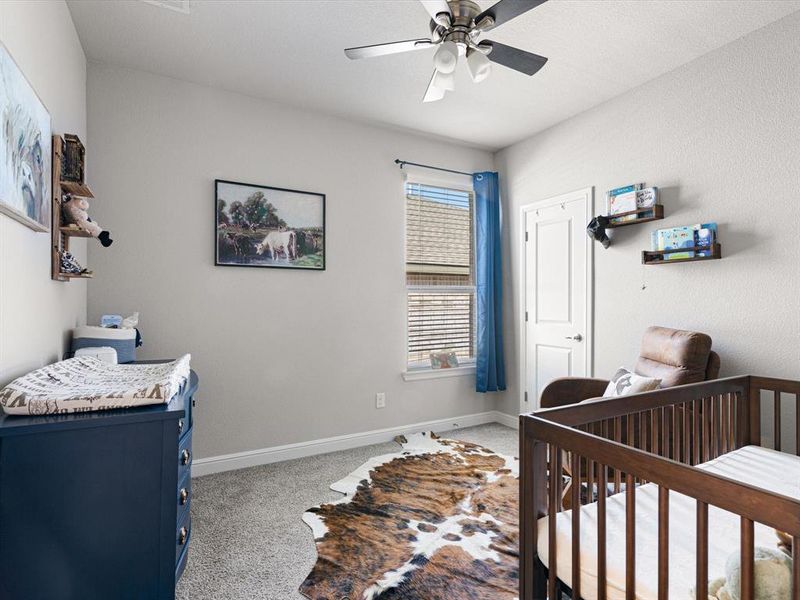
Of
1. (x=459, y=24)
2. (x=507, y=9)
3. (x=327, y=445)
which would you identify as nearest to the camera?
(x=507, y=9)

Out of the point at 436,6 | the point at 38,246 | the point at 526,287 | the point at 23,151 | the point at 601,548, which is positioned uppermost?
the point at 436,6

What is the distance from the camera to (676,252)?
8.82 ft

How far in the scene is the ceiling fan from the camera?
65.3 inches

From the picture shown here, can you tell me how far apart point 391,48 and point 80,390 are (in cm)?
179

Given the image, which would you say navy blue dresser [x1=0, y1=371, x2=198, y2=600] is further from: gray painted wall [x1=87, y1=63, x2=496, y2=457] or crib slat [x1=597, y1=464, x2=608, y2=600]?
gray painted wall [x1=87, y1=63, x2=496, y2=457]

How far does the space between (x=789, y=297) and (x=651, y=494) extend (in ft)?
5.11

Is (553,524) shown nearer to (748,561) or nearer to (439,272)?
(748,561)

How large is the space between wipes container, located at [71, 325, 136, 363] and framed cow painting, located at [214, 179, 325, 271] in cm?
84

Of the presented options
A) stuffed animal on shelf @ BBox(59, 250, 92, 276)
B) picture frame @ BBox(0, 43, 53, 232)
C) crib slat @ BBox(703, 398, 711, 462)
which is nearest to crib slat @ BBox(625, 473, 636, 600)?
crib slat @ BBox(703, 398, 711, 462)

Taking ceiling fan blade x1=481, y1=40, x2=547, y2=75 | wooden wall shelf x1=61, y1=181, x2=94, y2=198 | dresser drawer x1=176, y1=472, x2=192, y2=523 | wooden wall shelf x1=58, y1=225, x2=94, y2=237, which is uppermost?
ceiling fan blade x1=481, y1=40, x2=547, y2=75

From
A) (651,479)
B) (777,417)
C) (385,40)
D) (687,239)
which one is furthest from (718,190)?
(651,479)

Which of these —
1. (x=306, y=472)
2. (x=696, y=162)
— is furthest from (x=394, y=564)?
(x=696, y=162)

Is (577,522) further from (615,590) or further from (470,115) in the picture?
(470,115)

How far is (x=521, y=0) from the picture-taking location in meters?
1.57
